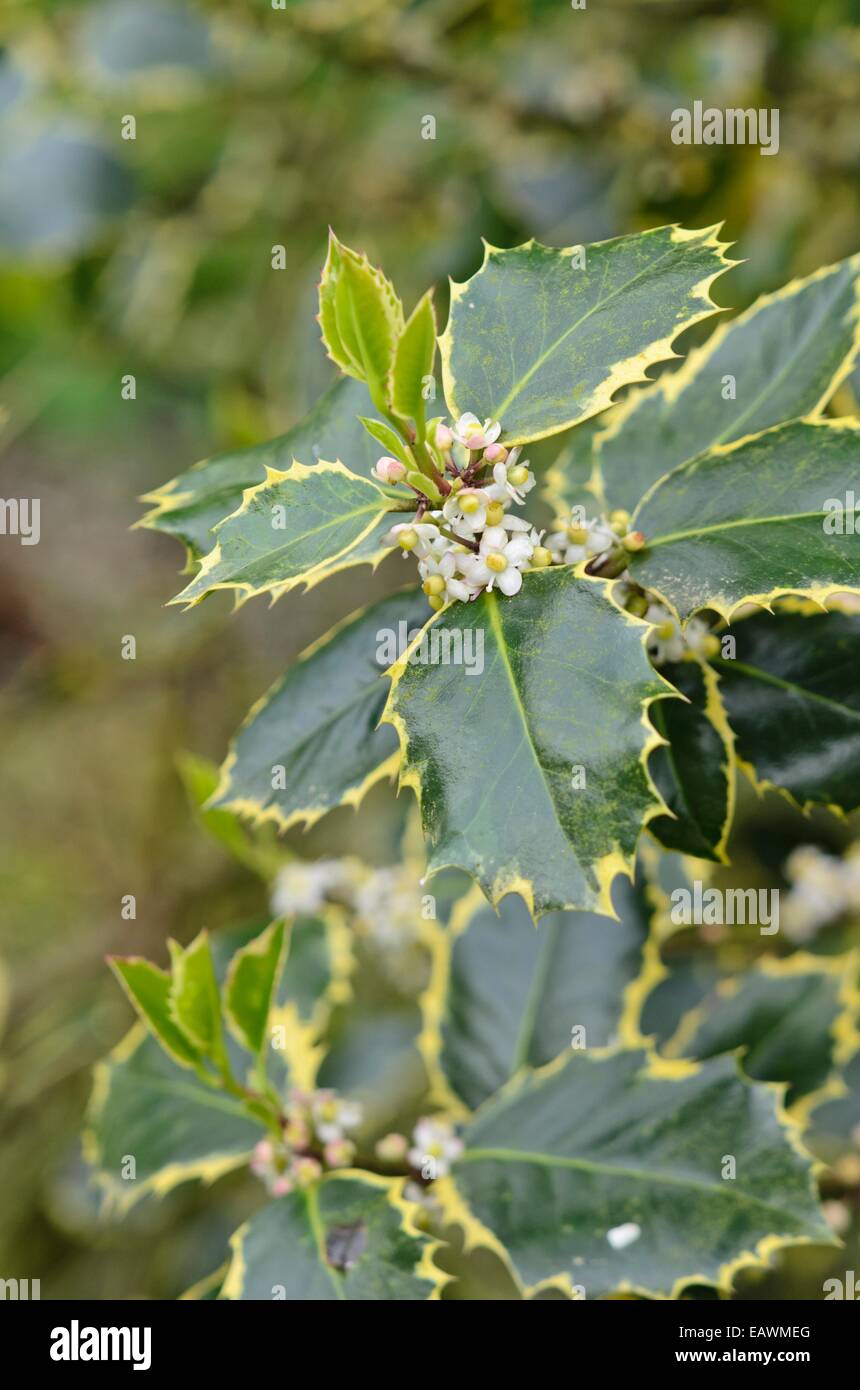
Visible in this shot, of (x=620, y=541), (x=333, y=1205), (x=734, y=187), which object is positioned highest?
(x=734, y=187)

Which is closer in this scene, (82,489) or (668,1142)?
(668,1142)

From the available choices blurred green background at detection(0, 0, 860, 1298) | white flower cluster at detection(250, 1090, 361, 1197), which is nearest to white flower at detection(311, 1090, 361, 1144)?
white flower cluster at detection(250, 1090, 361, 1197)

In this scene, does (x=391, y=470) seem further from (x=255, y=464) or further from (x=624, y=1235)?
(x=624, y=1235)

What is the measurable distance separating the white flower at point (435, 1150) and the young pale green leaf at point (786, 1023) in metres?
0.32

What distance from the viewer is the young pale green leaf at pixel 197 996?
3.22 feet

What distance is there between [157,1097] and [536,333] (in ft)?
2.90

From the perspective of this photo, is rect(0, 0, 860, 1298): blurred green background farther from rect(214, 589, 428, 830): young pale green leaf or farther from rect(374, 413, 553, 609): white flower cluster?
rect(374, 413, 553, 609): white flower cluster

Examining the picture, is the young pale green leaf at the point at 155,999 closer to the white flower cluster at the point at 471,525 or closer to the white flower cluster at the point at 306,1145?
the white flower cluster at the point at 306,1145

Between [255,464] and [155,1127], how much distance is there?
0.72 metres

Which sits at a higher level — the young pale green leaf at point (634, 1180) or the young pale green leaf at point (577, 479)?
the young pale green leaf at point (577, 479)

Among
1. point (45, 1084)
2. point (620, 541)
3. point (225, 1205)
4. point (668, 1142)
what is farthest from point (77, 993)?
point (620, 541)

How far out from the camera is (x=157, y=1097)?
1.26 metres

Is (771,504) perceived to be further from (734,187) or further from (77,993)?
(77,993)

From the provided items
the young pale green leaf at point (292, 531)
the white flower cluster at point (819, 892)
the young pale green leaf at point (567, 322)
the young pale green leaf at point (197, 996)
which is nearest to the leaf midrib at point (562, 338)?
the young pale green leaf at point (567, 322)
